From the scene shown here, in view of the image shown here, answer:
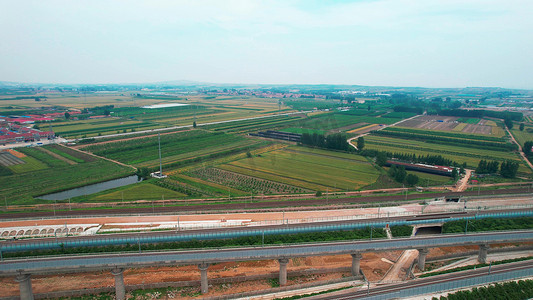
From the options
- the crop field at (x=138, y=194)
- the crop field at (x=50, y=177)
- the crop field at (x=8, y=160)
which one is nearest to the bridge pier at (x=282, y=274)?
the crop field at (x=138, y=194)

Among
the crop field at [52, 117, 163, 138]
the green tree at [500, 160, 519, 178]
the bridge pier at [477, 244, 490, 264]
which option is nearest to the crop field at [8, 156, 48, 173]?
the crop field at [52, 117, 163, 138]

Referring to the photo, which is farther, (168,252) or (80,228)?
(80,228)

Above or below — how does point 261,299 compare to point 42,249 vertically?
below

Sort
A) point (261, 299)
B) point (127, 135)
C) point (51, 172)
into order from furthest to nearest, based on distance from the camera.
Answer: point (127, 135) → point (51, 172) → point (261, 299)

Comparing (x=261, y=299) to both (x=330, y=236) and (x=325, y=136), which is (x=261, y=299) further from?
(x=325, y=136)

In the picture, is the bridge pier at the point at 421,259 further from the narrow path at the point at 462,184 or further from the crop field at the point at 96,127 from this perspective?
the crop field at the point at 96,127

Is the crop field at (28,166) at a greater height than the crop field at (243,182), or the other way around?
the crop field at (28,166)

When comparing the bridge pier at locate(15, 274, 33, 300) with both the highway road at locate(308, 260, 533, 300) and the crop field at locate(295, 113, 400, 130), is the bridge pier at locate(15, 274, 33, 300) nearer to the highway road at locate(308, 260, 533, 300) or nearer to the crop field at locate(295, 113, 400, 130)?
the highway road at locate(308, 260, 533, 300)

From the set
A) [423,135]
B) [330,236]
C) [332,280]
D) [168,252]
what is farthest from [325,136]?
[168,252]
